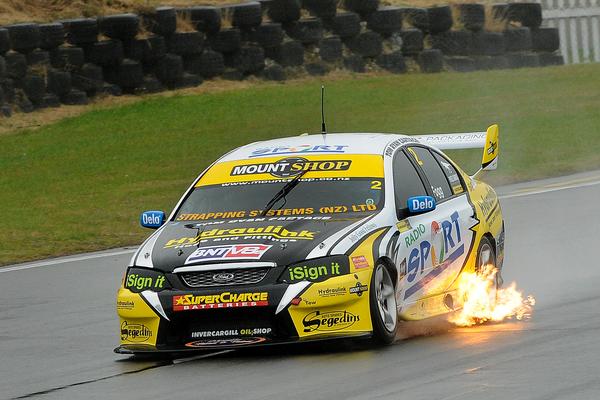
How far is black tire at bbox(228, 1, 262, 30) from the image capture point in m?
27.2

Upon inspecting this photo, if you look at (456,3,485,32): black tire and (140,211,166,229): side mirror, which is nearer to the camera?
(140,211,166,229): side mirror

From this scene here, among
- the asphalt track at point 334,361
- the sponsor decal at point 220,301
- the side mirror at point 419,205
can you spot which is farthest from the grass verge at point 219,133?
the sponsor decal at point 220,301

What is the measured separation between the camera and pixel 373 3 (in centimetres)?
2928

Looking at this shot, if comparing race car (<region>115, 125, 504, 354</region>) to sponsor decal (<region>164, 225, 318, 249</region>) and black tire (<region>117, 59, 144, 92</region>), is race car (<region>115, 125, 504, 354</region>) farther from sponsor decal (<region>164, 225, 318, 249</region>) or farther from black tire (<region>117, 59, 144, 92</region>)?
black tire (<region>117, 59, 144, 92</region>)

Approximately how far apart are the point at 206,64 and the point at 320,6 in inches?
101

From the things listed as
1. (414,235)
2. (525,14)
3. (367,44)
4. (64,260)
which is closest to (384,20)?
(367,44)

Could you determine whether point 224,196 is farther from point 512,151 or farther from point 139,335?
point 512,151

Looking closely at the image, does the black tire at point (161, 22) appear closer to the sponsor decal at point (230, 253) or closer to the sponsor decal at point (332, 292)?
the sponsor decal at point (230, 253)

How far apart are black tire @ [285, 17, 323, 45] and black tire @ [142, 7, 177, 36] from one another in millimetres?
2778

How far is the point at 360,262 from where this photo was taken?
887 cm

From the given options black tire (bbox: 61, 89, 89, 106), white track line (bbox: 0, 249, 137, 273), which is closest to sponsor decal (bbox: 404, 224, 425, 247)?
white track line (bbox: 0, 249, 137, 273)

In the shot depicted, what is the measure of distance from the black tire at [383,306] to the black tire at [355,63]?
21.1 metres

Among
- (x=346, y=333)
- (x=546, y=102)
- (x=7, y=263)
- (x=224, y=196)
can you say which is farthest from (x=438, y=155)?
(x=546, y=102)

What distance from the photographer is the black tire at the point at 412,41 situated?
2988 cm
